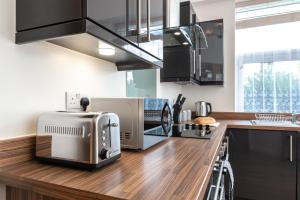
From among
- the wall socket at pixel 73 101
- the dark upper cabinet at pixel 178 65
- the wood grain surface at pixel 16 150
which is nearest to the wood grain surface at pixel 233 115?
Result: the dark upper cabinet at pixel 178 65

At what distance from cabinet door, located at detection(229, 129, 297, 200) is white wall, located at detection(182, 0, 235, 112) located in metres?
0.68

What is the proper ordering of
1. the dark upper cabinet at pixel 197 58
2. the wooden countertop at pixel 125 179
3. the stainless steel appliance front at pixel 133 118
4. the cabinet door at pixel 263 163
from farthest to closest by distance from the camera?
the dark upper cabinet at pixel 197 58, the cabinet door at pixel 263 163, the stainless steel appliance front at pixel 133 118, the wooden countertop at pixel 125 179

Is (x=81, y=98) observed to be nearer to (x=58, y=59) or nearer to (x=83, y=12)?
(x=58, y=59)

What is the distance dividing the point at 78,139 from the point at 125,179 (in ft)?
0.69

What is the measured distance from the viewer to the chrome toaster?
28.4 inches

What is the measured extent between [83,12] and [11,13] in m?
0.36

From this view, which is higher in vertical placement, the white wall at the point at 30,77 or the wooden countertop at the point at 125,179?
the white wall at the point at 30,77

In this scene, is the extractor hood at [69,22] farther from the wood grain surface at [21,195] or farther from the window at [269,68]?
the window at [269,68]

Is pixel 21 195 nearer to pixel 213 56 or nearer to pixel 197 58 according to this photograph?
pixel 197 58

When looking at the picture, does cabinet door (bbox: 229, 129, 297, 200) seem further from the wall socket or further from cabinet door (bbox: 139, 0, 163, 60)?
the wall socket

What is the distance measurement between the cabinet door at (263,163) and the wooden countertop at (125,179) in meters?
1.41

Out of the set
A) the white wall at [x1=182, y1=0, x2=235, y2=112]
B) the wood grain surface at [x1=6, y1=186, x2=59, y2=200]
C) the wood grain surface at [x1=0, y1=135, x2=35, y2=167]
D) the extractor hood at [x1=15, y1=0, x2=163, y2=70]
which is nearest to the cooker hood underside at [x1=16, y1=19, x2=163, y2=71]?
the extractor hood at [x1=15, y1=0, x2=163, y2=70]

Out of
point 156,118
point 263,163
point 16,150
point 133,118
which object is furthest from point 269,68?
point 16,150

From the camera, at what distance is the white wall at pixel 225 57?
108 inches
